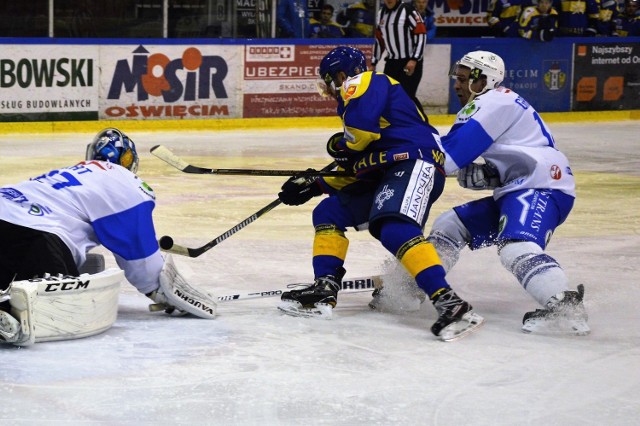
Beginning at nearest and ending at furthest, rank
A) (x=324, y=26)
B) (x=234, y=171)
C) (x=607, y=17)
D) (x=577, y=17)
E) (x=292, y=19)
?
(x=234, y=171) → (x=292, y=19) → (x=324, y=26) → (x=577, y=17) → (x=607, y=17)

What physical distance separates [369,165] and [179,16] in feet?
23.0

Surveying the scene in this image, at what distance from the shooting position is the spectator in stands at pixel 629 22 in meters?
13.5

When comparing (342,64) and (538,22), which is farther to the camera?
(538,22)

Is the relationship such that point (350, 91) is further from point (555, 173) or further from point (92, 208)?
point (92, 208)

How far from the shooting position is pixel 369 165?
465 centimetres

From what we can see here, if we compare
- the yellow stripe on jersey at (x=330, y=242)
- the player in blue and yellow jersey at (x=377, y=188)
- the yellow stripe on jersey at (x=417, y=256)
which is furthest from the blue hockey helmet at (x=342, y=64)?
the yellow stripe on jersey at (x=417, y=256)

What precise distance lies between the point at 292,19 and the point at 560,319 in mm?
7701

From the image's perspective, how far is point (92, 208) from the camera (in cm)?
417

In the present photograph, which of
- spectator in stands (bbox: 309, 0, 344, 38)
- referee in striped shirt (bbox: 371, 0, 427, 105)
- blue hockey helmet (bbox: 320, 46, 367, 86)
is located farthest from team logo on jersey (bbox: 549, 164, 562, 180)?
spectator in stands (bbox: 309, 0, 344, 38)

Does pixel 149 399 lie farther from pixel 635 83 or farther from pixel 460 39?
pixel 635 83

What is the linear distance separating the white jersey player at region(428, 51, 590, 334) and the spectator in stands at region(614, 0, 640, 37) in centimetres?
920

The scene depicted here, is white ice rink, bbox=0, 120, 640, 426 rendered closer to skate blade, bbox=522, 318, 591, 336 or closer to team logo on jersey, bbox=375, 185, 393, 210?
skate blade, bbox=522, 318, 591, 336

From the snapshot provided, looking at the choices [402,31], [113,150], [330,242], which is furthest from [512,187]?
[402,31]

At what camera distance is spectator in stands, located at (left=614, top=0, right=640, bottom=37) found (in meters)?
13.5
